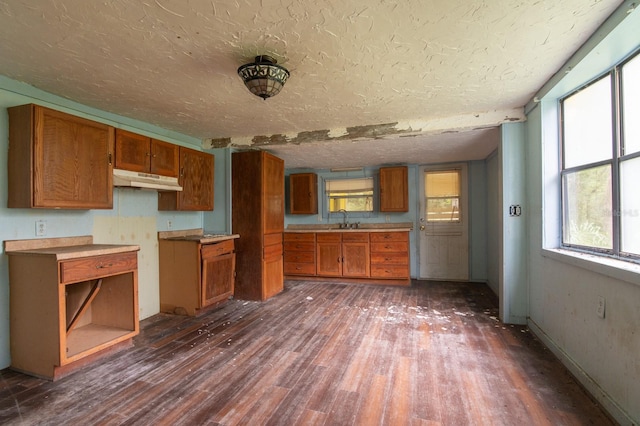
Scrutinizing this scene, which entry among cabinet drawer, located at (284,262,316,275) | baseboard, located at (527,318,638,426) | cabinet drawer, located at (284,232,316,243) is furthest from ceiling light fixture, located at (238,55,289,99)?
cabinet drawer, located at (284,262,316,275)

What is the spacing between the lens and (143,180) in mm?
2914

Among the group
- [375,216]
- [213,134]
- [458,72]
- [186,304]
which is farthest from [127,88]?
[375,216]

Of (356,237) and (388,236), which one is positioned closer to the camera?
(388,236)

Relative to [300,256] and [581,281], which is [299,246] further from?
[581,281]

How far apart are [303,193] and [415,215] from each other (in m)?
2.19

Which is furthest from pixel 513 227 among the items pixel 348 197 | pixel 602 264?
pixel 348 197

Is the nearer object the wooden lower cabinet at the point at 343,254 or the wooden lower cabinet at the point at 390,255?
the wooden lower cabinet at the point at 390,255

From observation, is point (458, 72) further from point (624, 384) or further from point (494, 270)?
point (494, 270)

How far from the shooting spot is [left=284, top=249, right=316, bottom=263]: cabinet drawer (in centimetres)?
532

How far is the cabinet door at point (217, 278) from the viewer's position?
11.2 ft

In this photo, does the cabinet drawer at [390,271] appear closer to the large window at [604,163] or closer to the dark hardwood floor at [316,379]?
the dark hardwood floor at [316,379]

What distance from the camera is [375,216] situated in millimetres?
5719

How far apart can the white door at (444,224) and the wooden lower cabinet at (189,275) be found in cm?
367

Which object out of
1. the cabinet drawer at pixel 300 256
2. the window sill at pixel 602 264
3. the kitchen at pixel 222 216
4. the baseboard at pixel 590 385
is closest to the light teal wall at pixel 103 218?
the kitchen at pixel 222 216
